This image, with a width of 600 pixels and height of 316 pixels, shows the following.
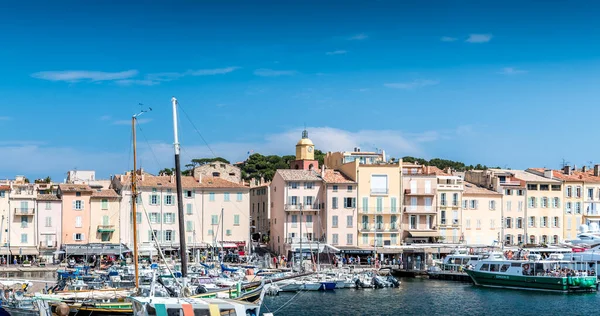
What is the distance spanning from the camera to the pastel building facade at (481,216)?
316 ft

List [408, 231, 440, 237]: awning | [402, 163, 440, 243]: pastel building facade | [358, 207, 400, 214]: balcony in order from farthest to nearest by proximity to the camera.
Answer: [402, 163, 440, 243]: pastel building facade, [408, 231, 440, 237]: awning, [358, 207, 400, 214]: balcony

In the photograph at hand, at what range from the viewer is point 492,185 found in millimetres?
99812

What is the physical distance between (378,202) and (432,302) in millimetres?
27952

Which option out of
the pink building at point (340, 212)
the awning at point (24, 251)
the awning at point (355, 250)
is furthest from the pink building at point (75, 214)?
the awning at point (355, 250)

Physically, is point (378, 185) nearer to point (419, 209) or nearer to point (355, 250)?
point (419, 209)

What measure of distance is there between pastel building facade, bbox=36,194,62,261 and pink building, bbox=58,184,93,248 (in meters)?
0.48

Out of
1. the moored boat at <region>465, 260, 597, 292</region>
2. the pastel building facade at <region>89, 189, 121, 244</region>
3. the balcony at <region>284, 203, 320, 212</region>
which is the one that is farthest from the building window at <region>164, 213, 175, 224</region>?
the moored boat at <region>465, 260, 597, 292</region>

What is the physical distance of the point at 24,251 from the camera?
85.4 metres

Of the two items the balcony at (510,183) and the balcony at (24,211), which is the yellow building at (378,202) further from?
the balcony at (24,211)

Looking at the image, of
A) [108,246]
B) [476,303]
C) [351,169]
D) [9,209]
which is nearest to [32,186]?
[9,209]

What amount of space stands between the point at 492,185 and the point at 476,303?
36542 millimetres

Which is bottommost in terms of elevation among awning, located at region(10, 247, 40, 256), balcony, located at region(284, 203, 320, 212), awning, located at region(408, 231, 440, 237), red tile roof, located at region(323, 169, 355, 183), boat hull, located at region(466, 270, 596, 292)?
boat hull, located at region(466, 270, 596, 292)

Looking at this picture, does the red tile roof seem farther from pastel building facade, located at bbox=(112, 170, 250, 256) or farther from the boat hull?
the boat hull

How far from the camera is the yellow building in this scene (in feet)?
300
